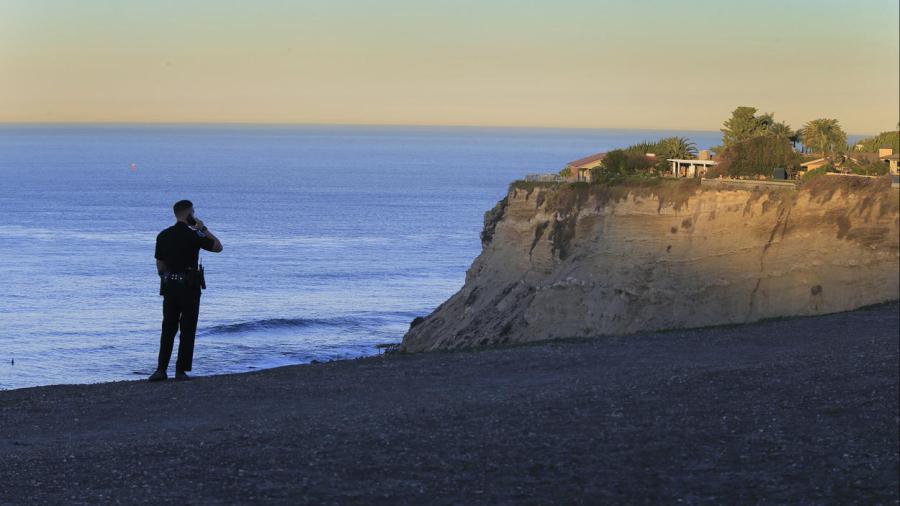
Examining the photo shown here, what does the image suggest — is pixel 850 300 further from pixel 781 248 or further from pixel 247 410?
pixel 247 410

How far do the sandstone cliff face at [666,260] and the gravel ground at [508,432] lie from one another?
87cm

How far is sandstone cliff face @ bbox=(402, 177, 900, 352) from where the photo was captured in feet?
34.9

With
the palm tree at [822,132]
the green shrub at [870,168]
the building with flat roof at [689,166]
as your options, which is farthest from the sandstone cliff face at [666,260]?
the palm tree at [822,132]

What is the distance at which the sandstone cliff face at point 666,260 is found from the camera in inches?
419

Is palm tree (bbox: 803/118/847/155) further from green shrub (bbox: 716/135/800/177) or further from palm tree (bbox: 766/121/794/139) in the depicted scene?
green shrub (bbox: 716/135/800/177)

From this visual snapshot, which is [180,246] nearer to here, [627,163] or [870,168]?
[870,168]

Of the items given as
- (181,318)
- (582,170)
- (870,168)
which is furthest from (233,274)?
(181,318)

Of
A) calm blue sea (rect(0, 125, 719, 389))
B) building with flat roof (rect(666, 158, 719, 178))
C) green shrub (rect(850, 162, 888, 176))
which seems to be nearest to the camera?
green shrub (rect(850, 162, 888, 176))

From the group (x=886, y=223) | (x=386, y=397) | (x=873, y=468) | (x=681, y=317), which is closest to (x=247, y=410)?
(x=386, y=397)

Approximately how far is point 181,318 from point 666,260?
17225 mm

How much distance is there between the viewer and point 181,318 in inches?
681

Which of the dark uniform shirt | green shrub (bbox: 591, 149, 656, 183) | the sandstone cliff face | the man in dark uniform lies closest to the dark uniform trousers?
the man in dark uniform

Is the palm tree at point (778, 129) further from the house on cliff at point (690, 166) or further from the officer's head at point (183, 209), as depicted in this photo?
the officer's head at point (183, 209)

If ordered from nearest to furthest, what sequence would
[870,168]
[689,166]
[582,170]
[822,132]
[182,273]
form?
[182,273] → [870,168] → [689,166] → [582,170] → [822,132]
